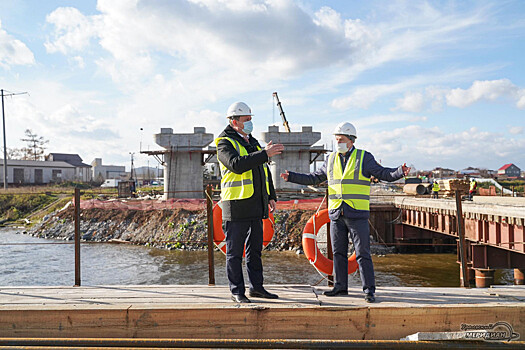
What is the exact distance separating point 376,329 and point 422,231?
1634cm

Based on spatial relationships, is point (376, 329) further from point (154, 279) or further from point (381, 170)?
point (154, 279)

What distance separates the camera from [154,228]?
21.7 m

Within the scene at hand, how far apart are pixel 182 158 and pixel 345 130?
2484 centimetres

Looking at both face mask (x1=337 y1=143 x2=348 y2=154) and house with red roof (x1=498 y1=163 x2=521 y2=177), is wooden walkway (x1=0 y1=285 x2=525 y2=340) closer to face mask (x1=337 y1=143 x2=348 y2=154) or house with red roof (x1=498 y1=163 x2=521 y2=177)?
face mask (x1=337 y1=143 x2=348 y2=154)

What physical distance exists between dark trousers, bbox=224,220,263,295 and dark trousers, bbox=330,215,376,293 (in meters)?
0.81

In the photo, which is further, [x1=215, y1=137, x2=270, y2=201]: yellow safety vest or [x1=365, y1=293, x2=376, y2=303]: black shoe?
[x1=215, y1=137, x2=270, y2=201]: yellow safety vest

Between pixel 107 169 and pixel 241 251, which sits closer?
pixel 241 251

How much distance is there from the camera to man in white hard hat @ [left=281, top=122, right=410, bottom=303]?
4.00 metres

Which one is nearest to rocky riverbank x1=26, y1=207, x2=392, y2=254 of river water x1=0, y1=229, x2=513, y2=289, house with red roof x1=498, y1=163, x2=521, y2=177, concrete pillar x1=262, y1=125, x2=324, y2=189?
river water x1=0, y1=229, x2=513, y2=289

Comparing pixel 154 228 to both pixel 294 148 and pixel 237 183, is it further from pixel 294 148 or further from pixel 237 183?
pixel 237 183

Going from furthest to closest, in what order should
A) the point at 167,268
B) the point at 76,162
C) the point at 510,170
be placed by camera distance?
the point at 510,170 → the point at 76,162 → the point at 167,268

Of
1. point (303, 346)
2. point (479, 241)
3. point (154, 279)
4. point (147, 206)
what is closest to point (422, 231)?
point (479, 241)

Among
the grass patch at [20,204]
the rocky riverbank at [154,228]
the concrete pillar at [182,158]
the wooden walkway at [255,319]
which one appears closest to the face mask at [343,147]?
the wooden walkway at [255,319]

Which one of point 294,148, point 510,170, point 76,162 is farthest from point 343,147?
point 510,170
